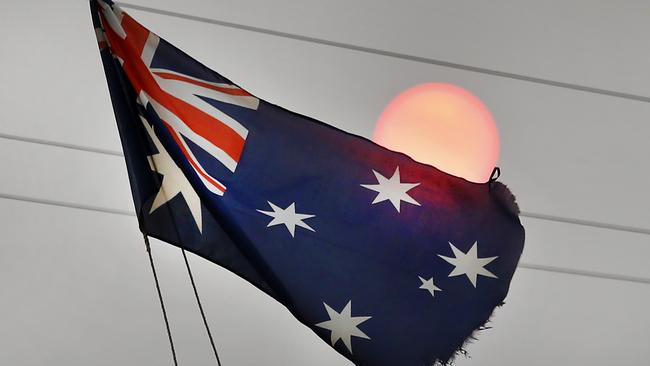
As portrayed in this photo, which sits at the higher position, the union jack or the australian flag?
the union jack

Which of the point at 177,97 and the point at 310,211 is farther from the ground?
the point at 177,97

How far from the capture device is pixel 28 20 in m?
2.87

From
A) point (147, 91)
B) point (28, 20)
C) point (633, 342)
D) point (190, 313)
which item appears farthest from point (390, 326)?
point (28, 20)

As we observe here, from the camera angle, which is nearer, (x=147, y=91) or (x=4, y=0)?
(x=147, y=91)

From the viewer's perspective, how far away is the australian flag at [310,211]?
6.02 feet

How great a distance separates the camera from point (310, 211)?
6.23ft

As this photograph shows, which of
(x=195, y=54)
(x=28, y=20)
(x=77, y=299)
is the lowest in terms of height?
(x=77, y=299)

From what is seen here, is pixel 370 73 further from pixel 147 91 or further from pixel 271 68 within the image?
pixel 147 91

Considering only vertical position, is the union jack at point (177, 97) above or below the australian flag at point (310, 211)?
above

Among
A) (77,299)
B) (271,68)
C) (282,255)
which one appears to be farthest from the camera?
(271,68)

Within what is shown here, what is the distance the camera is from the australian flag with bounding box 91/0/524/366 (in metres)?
1.83

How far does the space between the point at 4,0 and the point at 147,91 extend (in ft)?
4.20

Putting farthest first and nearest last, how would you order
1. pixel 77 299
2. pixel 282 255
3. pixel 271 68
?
pixel 271 68 → pixel 77 299 → pixel 282 255

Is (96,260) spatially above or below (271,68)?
below
